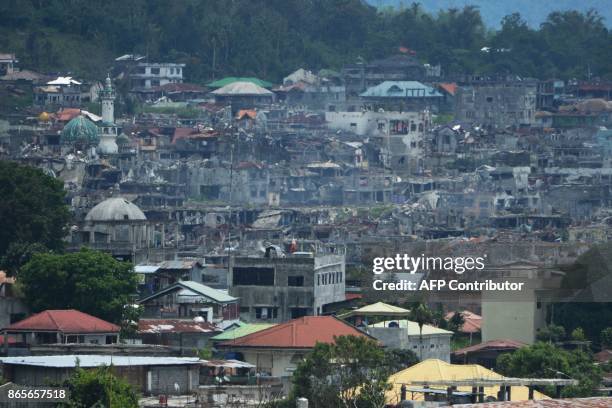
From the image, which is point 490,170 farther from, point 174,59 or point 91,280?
point 91,280

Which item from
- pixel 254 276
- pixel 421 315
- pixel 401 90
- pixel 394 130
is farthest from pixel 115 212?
pixel 401 90

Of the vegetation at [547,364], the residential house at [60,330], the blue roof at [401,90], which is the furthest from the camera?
the blue roof at [401,90]

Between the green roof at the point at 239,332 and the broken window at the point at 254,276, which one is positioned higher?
the broken window at the point at 254,276

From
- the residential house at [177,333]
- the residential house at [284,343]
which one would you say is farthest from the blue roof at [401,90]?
the residential house at [284,343]

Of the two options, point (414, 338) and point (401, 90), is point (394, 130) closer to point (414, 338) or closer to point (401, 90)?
point (401, 90)

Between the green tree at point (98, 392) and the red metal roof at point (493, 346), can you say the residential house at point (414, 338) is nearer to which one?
the red metal roof at point (493, 346)
